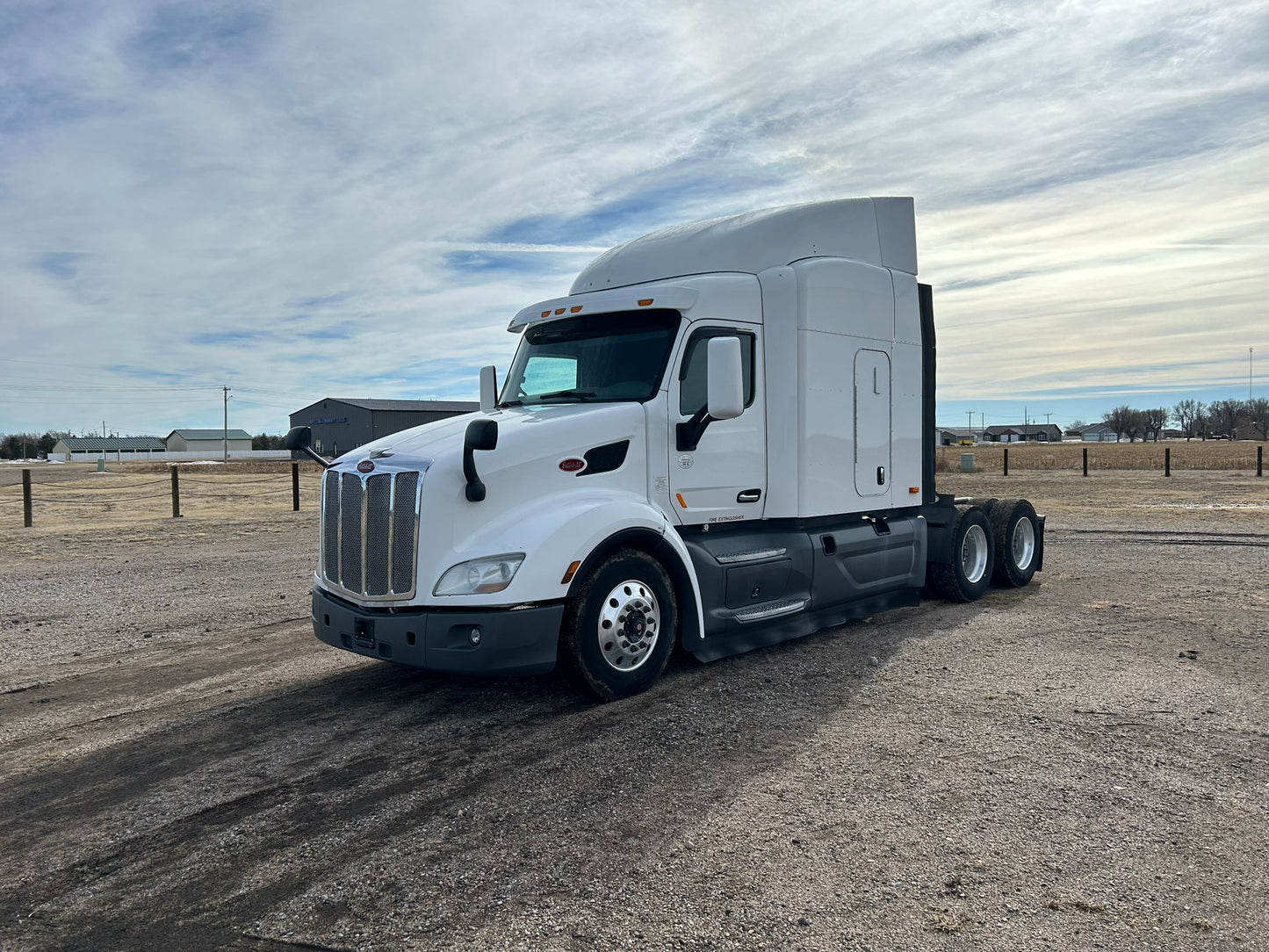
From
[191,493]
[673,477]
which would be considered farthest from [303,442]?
[191,493]

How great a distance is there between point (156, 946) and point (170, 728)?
274cm

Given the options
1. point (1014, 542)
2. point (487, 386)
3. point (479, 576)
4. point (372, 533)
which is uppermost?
point (487, 386)

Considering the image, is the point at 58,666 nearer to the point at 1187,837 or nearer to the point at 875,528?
the point at 875,528

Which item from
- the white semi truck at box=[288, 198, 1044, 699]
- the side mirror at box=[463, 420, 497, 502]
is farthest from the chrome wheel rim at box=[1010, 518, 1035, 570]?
the side mirror at box=[463, 420, 497, 502]

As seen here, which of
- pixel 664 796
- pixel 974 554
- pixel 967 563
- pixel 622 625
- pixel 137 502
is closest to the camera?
pixel 664 796

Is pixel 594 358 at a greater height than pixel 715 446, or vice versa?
pixel 594 358

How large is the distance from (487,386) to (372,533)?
262 cm

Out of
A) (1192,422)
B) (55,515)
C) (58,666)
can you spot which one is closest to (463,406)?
(55,515)

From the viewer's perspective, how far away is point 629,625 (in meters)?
5.96

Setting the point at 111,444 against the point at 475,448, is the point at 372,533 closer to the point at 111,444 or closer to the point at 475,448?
the point at 475,448

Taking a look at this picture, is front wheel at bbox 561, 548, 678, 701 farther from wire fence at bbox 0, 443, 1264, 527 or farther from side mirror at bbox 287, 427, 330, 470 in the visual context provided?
wire fence at bbox 0, 443, 1264, 527

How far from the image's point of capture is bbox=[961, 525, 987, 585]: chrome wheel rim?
31.6 feet

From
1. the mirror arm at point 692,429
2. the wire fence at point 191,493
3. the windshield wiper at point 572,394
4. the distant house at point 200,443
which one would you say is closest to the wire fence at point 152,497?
the wire fence at point 191,493

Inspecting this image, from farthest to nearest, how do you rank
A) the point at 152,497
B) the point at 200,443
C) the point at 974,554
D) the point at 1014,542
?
the point at 200,443 → the point at 152,497 → the point at 1014,542 → the point at 974,554
